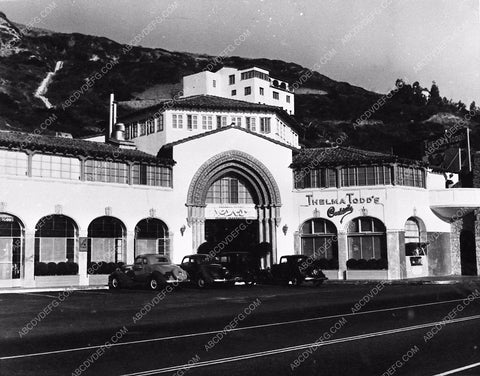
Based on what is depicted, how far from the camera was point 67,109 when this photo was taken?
104 m

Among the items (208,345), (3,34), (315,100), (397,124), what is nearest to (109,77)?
(3,34)

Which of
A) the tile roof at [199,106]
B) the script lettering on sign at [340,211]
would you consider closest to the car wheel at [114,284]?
the tile roof at [199,106]

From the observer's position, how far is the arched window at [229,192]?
121 feet

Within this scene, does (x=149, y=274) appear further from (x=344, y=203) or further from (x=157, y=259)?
(x=344, y=203)

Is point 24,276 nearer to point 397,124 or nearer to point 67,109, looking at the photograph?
point 67,109

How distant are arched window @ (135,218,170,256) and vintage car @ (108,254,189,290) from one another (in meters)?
6.00

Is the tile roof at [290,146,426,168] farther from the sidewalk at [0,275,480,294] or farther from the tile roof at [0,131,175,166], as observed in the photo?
the tile roof at [0,131,175,166]

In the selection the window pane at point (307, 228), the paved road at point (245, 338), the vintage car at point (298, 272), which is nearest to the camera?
the paved road at point (245, 338)

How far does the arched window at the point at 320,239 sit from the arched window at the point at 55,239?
1448 centimetres

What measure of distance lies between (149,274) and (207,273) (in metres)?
2.74

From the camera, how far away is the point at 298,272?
28.7m

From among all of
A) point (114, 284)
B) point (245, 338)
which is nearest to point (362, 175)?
point (114, 284)

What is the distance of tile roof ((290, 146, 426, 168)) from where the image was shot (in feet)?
116

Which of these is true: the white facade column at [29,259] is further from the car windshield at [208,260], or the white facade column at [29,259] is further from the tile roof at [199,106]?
the tile roof at [199,106]
